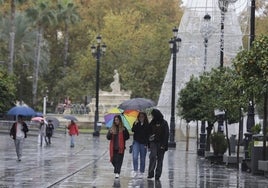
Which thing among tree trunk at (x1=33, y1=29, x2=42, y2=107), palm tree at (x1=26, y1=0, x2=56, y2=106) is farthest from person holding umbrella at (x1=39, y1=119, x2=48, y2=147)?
palm tree at (x1=26, y1=0, x2=56, y2=106)

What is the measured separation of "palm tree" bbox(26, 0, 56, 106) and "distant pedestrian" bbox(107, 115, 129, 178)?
55.5m

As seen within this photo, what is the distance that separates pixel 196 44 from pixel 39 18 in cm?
2611

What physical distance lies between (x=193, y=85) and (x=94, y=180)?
17.7m

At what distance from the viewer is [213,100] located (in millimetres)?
27625

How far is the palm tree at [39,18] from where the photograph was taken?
72688 millimetres

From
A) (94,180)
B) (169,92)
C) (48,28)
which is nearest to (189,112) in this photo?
(94,180)

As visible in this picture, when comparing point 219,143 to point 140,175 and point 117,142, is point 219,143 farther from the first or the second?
point 117,142

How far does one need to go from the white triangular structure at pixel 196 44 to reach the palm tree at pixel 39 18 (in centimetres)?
2079

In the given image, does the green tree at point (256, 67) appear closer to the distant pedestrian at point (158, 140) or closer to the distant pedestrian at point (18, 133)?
the distant pedestrian at point (158, 140)

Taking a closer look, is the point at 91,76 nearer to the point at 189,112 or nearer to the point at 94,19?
the point at 94,19

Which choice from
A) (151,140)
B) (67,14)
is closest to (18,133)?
(151,140)

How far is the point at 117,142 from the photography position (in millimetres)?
17375

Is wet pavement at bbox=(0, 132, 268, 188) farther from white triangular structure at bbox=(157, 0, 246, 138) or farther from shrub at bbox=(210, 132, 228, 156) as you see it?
white triangular structure at bbox=(157, 0, 246, 138)

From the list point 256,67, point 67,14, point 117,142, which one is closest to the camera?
point 117,142
